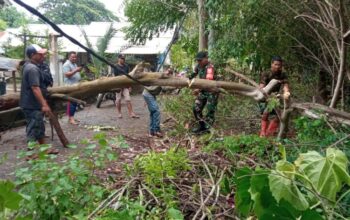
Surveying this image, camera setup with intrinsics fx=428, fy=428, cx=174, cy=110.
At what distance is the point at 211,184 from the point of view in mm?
4359

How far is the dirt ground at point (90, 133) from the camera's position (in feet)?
21.5

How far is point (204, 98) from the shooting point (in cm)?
820

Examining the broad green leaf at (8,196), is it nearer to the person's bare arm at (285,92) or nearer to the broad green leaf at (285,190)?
the broad green leaf at (285,190)

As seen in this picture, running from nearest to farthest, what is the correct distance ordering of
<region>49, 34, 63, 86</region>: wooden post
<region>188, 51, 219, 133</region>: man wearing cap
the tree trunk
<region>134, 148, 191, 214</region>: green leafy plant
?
<region>134, 148, 191, 214</region>: green leafy plant < <region>188, 51, 219, 133</region>: man wearing cap < the tree trunk < <region>49, 34, 63, 86</region>: wooden post

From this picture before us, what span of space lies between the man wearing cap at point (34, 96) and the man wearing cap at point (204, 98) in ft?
9.17

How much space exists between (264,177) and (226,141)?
417 cm

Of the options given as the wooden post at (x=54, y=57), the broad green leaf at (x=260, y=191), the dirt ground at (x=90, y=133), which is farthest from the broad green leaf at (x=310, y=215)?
the wooden post at (x=54, y=57)

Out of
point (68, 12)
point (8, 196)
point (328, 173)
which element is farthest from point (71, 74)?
point (68, 12)

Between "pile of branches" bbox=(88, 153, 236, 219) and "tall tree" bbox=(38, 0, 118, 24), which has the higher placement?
"tall tree" bbox=(38, 0, 118, 24)

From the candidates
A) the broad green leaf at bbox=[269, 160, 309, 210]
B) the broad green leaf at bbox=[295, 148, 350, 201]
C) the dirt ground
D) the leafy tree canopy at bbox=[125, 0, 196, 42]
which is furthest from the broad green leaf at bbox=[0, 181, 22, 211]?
the leafy tree canopy at bbox=[125, 0, 196, 42]

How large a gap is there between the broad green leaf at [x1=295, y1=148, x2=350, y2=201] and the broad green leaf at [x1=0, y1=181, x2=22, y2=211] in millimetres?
1310

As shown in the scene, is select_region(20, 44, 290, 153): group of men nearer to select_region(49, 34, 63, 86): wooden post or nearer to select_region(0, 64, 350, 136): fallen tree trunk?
select_region(0, 64, 350, 136): fallen tree trunk

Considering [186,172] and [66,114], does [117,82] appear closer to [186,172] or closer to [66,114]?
[186,172]

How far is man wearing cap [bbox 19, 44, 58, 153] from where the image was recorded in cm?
648
